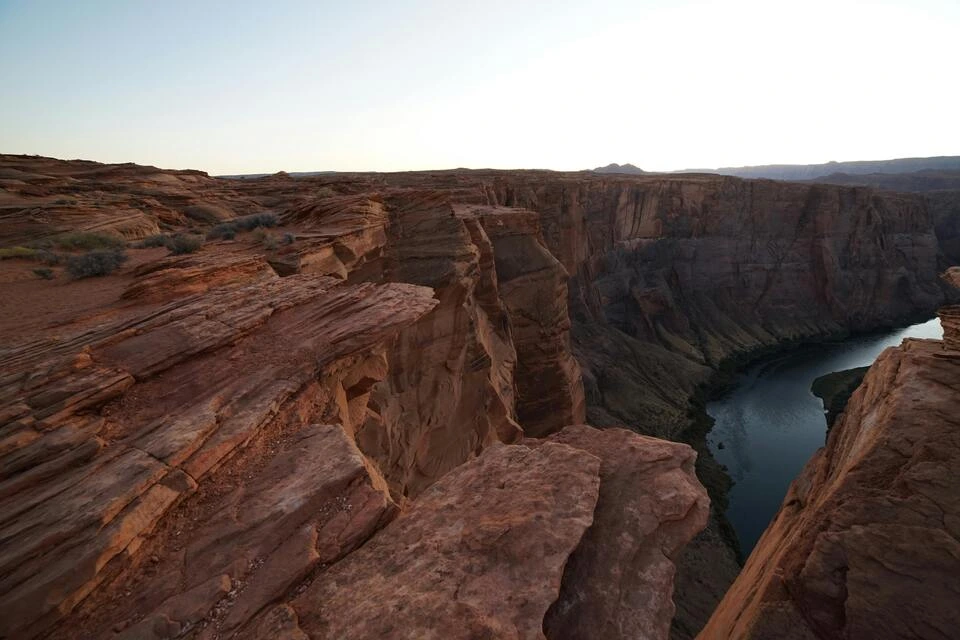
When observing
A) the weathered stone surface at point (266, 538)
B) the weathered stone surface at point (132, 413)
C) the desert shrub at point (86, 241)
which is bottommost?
the weathered stone surface at point (266, 538)

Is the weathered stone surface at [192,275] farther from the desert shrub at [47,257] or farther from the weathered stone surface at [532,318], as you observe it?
the weathered stone surface at [532,318]

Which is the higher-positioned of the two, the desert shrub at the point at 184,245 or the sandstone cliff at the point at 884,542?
the desert shrub at the point at 184,245

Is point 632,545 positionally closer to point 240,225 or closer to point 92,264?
point 92,264

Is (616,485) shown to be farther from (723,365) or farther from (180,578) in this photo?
(723,365)

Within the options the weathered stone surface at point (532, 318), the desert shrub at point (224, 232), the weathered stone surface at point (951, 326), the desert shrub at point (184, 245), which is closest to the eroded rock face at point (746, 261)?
the weathered stone surface at point (532, 318)

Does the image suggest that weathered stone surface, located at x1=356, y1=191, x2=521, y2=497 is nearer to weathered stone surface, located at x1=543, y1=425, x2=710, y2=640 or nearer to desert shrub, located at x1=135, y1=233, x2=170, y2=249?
desert shrub, located at x1=135, y1=233, x2=170, y2=249

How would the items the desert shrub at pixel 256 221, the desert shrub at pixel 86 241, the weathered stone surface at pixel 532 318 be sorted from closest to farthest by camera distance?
the desert shrub at pixel 86 241 < the desert shrub at pixel 256 221 < the weathered stone surface at pixel 532 318

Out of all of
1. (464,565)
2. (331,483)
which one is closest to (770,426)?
(464,565)
